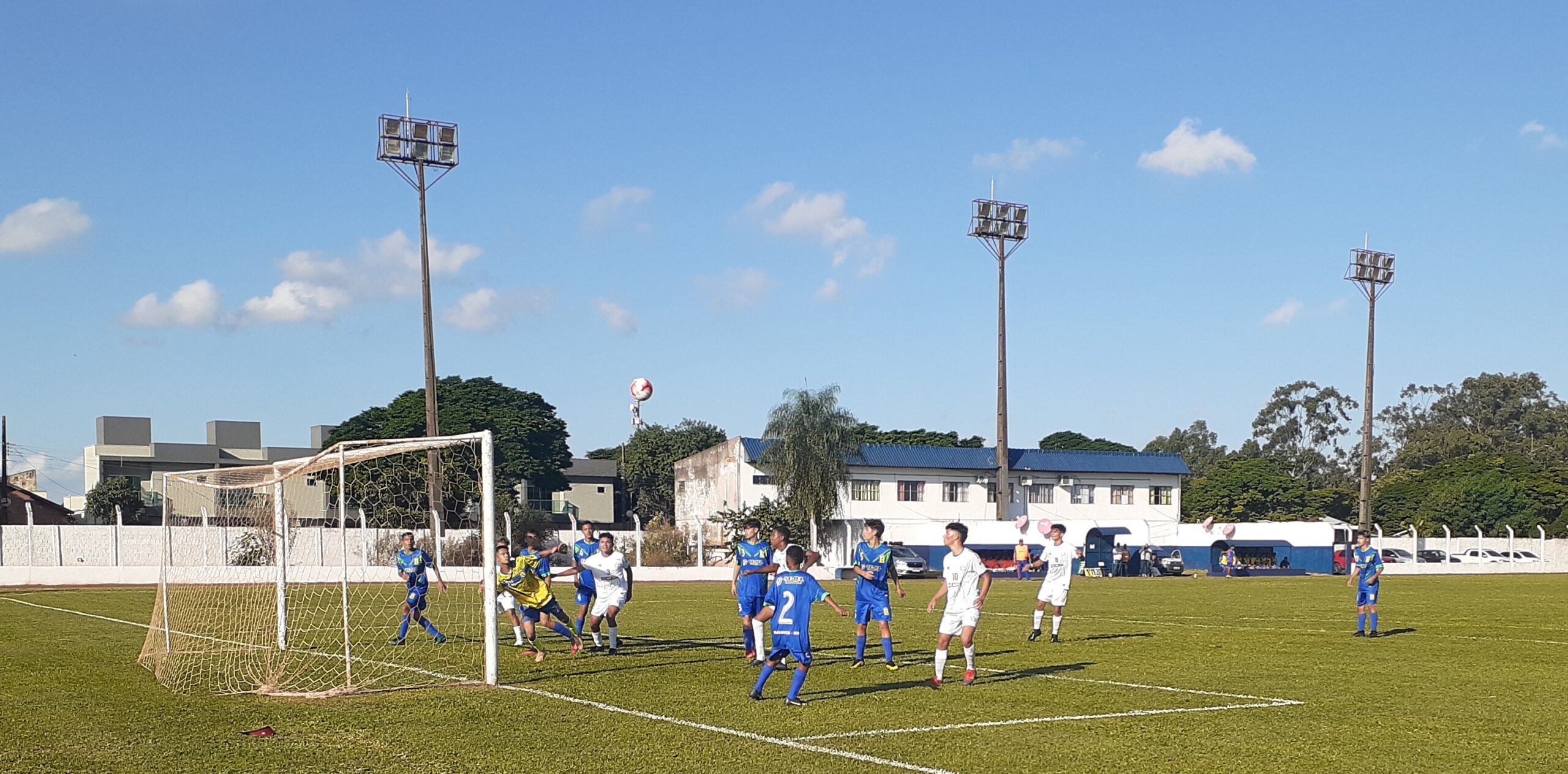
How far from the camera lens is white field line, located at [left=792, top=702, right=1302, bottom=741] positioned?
38.6 feet

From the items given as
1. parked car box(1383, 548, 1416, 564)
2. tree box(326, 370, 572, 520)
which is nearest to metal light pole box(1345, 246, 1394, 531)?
parked car box(1383, 548, 1416, 564)

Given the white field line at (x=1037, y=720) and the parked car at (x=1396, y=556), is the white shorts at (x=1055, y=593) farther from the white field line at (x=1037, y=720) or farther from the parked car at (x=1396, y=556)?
the parked car at (x=1396, y=556)

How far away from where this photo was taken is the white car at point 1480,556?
68312 mm

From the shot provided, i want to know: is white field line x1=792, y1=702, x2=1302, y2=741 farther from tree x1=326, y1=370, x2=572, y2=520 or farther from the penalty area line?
tree x1=326, y1=370, x2=572, y2=520

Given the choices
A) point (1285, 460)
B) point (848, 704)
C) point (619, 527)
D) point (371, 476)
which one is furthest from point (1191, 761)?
point (1285, 460)

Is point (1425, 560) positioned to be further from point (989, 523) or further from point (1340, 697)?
point (1340, 697)

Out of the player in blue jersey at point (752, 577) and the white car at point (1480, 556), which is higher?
the player in blue jersey at point (752, 577)

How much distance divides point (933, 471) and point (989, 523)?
1072 cm

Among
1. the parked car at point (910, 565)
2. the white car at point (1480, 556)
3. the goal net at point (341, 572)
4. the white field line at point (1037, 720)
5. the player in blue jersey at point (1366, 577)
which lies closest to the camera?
the white field line at point (1037, 720)

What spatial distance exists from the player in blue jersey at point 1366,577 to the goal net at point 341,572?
13814 mm

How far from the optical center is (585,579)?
63.6ft

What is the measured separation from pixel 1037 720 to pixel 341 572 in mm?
12370

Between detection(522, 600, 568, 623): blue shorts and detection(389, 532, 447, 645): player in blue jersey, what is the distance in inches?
63.1

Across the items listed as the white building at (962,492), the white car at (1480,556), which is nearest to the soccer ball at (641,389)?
the white building at (962,492)
